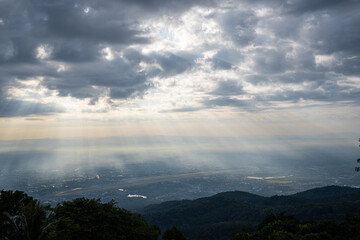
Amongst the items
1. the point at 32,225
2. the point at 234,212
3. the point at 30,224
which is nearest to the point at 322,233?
the point at 32,225

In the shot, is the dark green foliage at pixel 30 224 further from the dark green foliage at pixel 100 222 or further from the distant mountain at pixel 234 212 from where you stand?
the distant mountain at pixel 234 212

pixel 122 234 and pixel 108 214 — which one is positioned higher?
pixel 108 214

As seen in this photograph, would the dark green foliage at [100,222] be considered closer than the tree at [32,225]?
No

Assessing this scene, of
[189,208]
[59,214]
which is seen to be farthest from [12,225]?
[189,208]

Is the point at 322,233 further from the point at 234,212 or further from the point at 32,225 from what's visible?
the point at 234,212

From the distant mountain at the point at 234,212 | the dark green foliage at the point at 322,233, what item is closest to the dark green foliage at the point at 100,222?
the dark green foliage at the point at 322,233

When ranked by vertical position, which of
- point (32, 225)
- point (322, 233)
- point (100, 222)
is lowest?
point (322, 233)

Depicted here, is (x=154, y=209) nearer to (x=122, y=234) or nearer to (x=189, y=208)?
(x=189, y=208)
